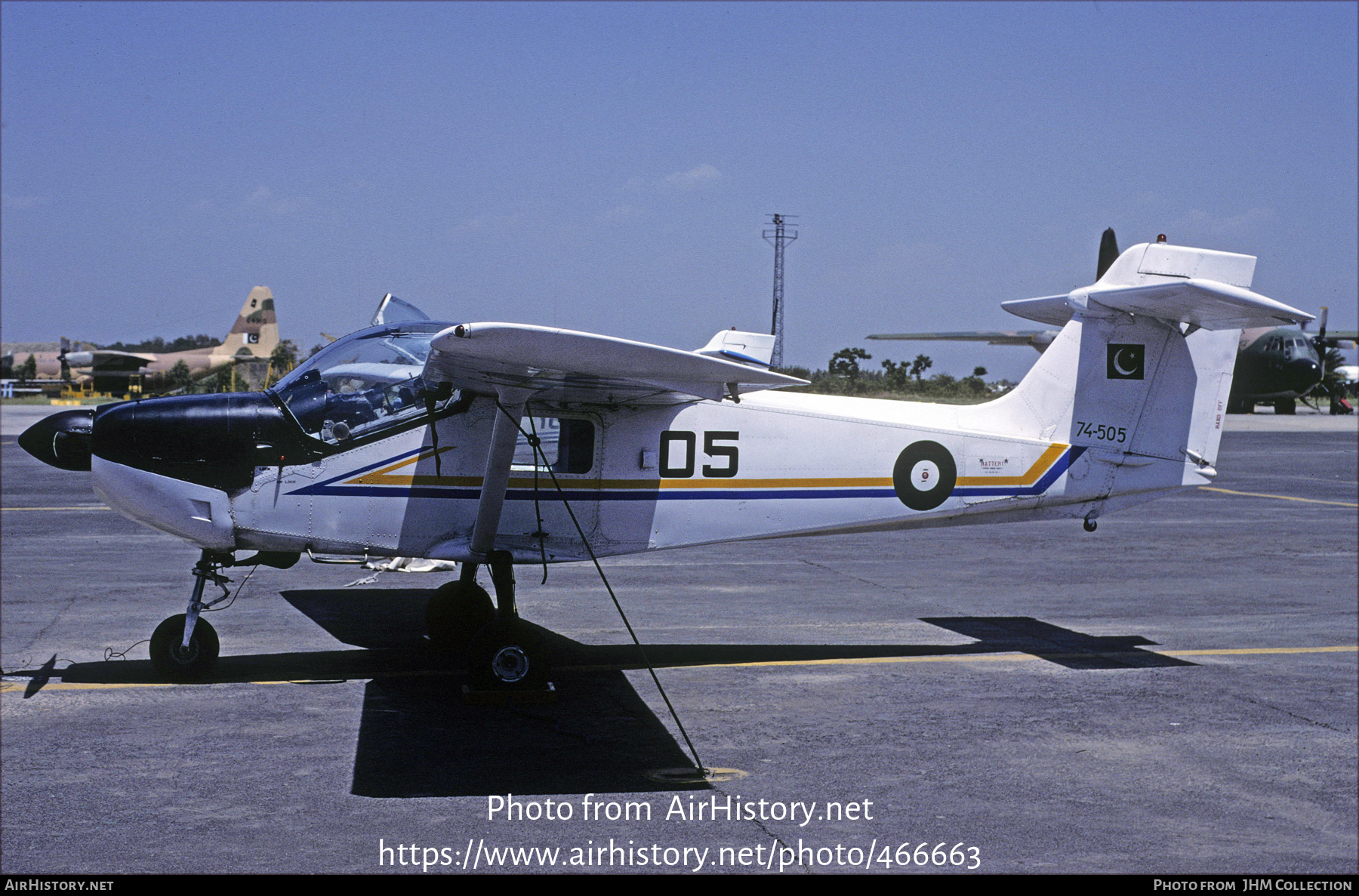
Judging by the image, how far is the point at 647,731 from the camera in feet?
21.3

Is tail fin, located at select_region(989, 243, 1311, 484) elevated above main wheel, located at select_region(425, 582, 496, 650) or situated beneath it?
elevated above

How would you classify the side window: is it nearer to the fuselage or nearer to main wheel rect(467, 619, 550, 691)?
the fuselage

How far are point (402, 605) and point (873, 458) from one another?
4.62m

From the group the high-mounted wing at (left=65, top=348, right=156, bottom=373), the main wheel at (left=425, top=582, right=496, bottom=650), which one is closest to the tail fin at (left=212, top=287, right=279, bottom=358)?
the high-mounted wing at (left=65, top=348, right=156, bottom=373)

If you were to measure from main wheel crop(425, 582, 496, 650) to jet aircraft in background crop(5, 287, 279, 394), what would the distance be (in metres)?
33.1

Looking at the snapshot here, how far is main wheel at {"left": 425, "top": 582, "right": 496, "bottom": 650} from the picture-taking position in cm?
855

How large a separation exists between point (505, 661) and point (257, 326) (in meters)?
42.9

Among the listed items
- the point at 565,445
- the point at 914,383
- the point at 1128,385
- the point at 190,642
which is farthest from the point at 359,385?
the point at 914,383

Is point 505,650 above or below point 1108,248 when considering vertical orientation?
below

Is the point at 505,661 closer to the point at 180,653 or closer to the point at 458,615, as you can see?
the point at 458,615

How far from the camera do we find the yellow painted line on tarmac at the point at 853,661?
7.18m

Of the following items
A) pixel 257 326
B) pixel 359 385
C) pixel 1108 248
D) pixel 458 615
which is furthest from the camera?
pixel 257 326

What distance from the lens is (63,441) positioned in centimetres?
698

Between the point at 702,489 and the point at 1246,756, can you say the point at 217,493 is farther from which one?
the point at 1246,756
